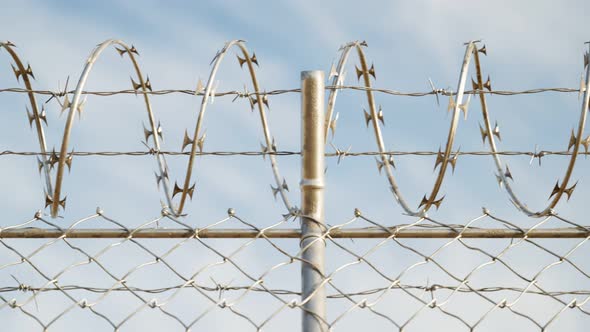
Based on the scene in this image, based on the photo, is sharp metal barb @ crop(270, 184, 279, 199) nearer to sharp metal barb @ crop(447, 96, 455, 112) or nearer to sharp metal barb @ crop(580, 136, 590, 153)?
sharp metal barb @ crop(447, 96, 455, 112)

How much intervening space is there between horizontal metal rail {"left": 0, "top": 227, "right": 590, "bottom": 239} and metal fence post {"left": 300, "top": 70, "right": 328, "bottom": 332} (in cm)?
7

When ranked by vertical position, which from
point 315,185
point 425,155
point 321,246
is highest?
point 425,155

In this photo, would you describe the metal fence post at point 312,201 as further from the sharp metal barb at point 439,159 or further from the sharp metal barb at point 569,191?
the sharp metal barb at point 569,191

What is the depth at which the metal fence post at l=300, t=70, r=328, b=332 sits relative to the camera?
133 inches

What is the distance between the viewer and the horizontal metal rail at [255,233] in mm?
3430

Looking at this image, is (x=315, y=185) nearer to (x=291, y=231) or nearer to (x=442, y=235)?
(x=291, y=231)

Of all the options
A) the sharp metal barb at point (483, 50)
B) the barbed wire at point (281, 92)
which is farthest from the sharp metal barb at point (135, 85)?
the sharp metal barb at point (483, 50)

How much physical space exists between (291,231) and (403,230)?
459 mm

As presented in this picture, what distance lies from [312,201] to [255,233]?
0.86 feet

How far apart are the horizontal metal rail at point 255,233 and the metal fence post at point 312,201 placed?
0.07 metres

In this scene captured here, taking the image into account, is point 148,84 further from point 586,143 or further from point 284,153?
point 586,143

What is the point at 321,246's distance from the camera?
11.3 feet

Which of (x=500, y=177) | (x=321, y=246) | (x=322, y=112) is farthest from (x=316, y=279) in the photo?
(x=500, y=177)

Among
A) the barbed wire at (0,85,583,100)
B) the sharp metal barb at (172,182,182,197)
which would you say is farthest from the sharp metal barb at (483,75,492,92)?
the sharp metal barb at (172,182,182,197)
